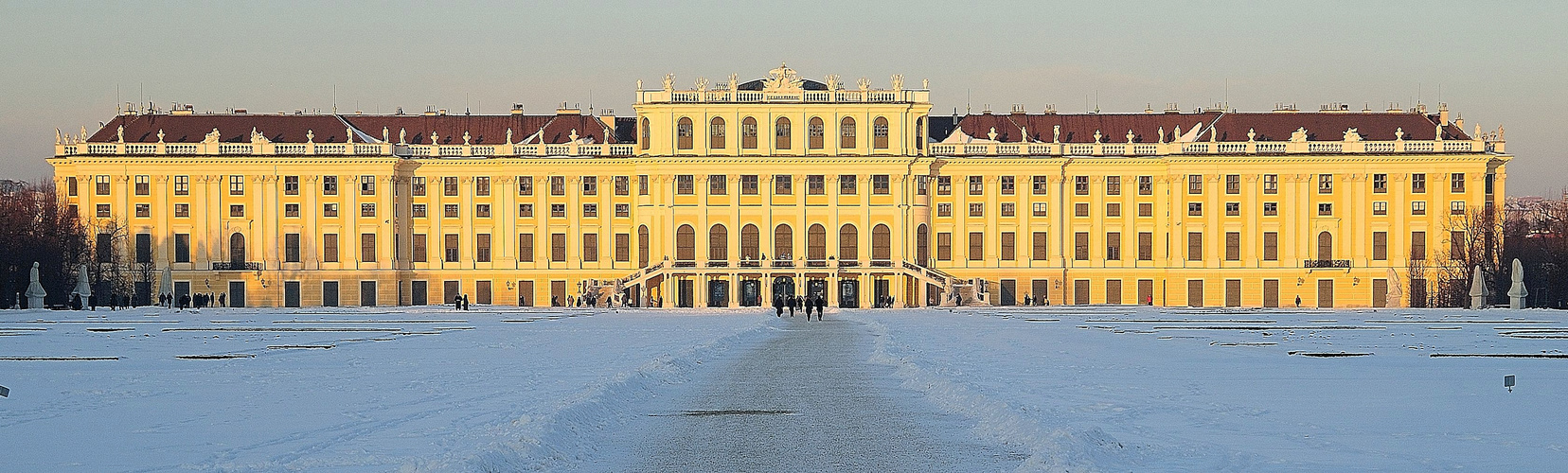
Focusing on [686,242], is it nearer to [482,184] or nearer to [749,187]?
[749,187]

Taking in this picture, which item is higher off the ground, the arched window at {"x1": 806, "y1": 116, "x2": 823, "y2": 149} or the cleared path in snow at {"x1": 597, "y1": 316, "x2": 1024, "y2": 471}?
the arched window at {"x1": 806, "y1": 116, "x2": 823, "y2": 149}

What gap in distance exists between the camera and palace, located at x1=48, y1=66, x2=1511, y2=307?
334 feet

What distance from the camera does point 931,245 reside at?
10450 cm

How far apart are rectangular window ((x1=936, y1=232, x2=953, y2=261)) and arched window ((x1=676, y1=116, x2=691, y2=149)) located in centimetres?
1538

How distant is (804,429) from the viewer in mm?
17906

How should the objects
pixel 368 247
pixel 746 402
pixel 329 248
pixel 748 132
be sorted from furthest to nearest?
pixel 368 247 < pixel 329 248 < pixel 748 132 < pixel 746 402

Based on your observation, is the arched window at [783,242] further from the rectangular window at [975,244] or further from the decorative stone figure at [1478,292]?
the decorative stone figure at [1478,292]

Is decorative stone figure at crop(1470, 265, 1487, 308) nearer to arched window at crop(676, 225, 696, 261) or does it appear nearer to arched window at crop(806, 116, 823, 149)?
arched window at crop(806, 116, 823, 149)

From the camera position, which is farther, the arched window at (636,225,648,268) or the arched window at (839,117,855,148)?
the arched window at (636,225,648,268)

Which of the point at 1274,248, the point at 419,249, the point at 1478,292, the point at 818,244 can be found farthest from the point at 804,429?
the point at 419,249

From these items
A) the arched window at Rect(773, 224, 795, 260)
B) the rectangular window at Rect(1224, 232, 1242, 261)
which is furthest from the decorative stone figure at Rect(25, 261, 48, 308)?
the rectangular window at Rect(1224, 232, 1242, 261)

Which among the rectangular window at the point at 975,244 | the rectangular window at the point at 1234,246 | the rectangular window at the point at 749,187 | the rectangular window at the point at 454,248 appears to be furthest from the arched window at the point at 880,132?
the rectangular window at the point at 454,248

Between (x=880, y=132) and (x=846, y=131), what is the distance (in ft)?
6.14

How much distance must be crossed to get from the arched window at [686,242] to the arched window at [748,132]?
573cm
